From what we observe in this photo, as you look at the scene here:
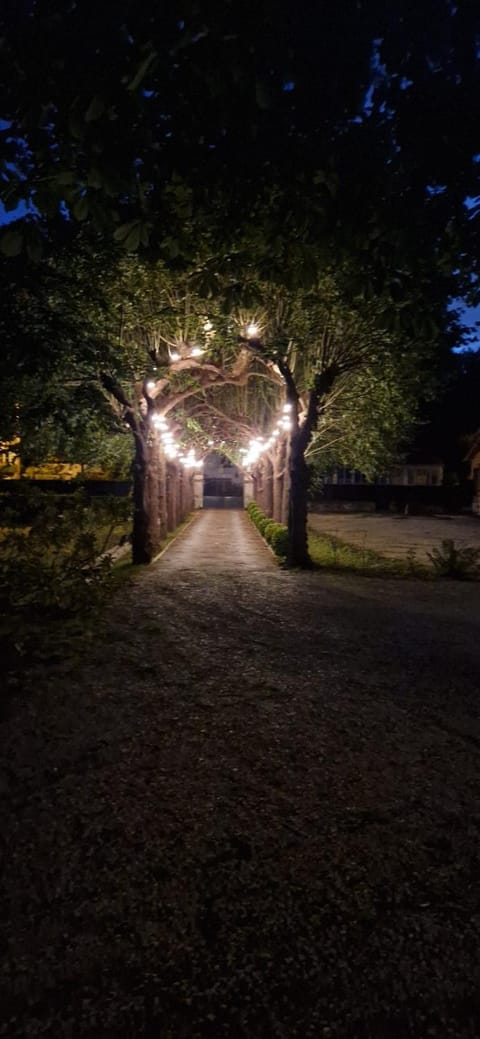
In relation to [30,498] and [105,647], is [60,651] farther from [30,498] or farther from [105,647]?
[30,498]

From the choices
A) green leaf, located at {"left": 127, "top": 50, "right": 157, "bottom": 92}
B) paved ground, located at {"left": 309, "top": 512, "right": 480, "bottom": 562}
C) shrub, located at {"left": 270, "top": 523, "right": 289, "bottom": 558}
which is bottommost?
paved ground, located at {"left": 309, "top": 512, "right": 480, "bottom": 562}

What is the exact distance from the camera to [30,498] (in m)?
8.20

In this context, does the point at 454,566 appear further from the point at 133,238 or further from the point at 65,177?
the point at 65,177

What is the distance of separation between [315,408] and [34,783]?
11.9m

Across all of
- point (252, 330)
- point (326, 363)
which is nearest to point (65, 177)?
point (326, 363)

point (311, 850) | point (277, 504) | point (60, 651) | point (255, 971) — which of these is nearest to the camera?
point (255, 971)

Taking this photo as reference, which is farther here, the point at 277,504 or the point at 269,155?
the point at 277,504

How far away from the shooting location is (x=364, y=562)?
16.3 meters

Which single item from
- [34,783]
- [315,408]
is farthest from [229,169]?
[315,408]

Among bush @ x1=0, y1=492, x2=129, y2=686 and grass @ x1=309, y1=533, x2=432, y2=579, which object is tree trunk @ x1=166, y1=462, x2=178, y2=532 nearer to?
grass @ x1=309, y1=533, x2=432, y2=579

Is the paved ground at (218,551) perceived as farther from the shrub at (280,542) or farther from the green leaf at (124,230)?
the green leaf at (124,230)

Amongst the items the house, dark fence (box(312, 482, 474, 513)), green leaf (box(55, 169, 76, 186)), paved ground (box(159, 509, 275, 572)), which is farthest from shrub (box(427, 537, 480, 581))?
the house

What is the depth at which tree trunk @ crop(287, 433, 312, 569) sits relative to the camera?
15172mm

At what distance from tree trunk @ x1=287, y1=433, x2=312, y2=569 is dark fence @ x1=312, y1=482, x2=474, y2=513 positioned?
3007 centimetres
